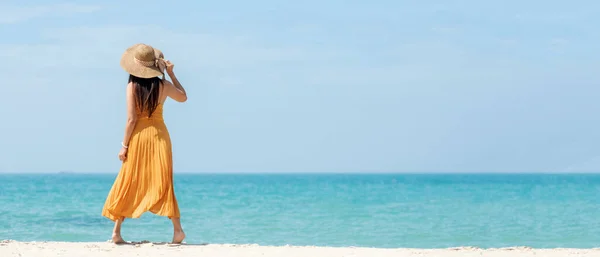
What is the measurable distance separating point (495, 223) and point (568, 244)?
5021 mm

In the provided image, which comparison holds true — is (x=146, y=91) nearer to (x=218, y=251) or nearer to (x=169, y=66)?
(x=169, y=66)

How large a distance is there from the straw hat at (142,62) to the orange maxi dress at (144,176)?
322mm

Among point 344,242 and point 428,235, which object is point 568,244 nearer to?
point 428,235

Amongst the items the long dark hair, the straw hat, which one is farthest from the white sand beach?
the straw hat

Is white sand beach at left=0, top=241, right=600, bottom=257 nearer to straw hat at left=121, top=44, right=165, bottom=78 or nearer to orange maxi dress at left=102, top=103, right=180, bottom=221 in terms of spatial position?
orange maxi dress at left=102, top=103, right=180, bottom=221

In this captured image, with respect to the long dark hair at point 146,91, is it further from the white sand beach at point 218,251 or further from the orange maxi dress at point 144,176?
the white sand beach at point 218,251

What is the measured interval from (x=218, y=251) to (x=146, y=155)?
99cm

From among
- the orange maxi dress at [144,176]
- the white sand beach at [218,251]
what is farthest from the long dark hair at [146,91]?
the white sand beach at [218,251]

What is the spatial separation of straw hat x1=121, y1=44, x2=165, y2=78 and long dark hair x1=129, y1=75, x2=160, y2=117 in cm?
5

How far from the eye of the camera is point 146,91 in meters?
6.89

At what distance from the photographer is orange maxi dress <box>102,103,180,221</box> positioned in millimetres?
7008

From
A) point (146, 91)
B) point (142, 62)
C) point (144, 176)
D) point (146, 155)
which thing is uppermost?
point (142, 62)

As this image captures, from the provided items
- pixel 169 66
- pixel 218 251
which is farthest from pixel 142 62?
pixel 218 251

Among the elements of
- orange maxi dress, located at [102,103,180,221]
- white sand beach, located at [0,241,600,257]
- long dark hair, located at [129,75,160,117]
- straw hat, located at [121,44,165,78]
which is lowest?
white sand beach, located at [0,241,600,257]
